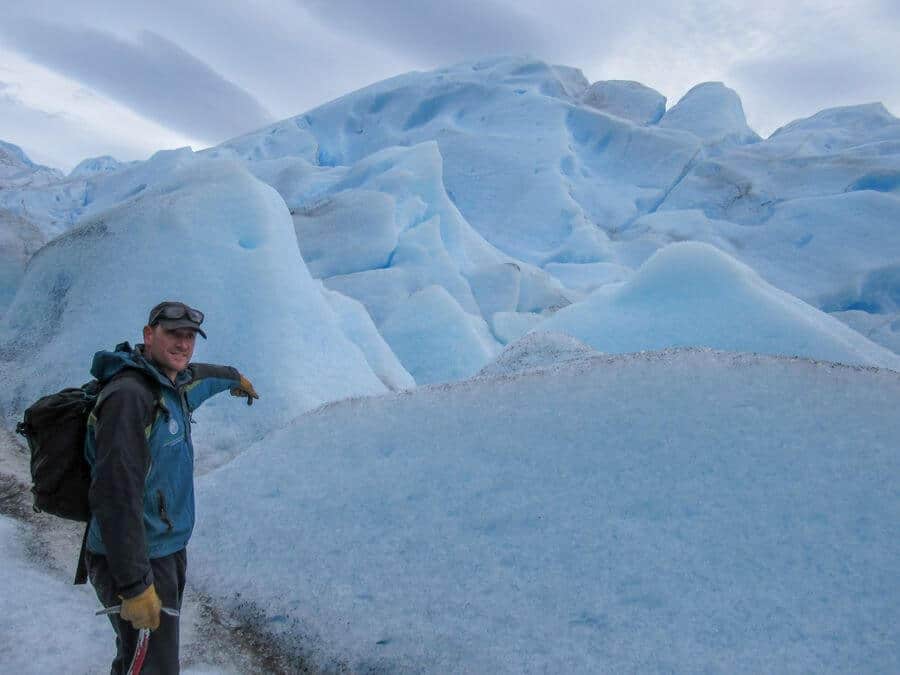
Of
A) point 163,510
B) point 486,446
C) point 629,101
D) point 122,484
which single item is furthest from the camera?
point 629,101

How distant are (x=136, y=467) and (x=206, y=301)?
5.09 m

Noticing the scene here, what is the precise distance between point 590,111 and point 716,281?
26.3 metres

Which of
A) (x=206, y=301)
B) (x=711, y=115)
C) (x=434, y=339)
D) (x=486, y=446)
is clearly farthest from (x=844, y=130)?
(x=486, y=446)

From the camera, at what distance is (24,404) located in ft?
19.0

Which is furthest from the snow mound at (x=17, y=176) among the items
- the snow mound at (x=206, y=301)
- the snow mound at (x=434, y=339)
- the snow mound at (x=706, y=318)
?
the snow mound at (x=706, y=318)

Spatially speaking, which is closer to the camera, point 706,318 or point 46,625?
point 46,625

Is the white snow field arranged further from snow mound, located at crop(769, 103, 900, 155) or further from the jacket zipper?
snow mound, located at crop(769, 103, 900, 155)

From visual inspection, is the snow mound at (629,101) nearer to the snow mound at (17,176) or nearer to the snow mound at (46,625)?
the snow mound at (17,176)

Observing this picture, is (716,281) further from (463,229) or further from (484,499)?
(463,229)

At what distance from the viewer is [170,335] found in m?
1.88

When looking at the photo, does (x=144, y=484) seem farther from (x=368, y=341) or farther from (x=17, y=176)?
(x=17, y=176)

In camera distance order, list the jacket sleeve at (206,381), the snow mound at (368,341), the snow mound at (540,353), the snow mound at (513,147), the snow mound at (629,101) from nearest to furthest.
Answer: the jacket sleeve at (206,381), the snow mound at (540,353), the snow mound at (368,341), the snow mound at (513,147), the snow mound at (629,101)

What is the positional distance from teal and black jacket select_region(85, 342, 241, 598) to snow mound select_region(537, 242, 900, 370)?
5.95 meters

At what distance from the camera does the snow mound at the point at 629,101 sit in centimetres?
3588
